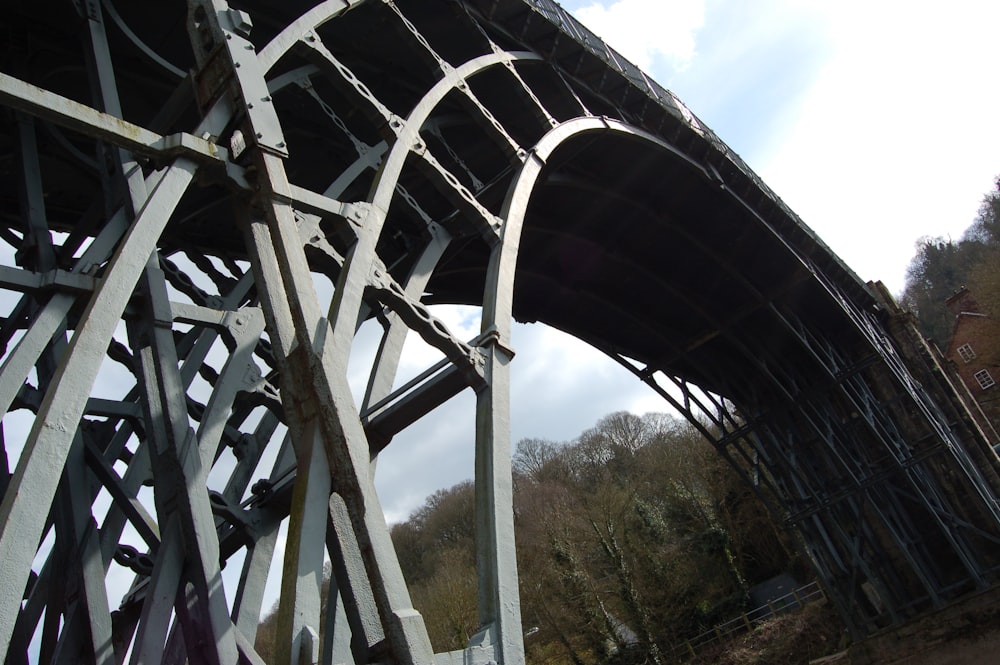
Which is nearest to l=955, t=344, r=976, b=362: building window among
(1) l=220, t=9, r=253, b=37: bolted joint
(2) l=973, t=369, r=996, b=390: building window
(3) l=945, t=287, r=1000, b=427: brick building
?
(3) l=945, t=287, r=1000, b=427: brick building

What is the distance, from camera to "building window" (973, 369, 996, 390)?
3884cm

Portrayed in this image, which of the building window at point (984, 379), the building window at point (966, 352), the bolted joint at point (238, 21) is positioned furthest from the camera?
the building window at point (966, 352)

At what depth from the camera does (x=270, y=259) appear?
3742mm

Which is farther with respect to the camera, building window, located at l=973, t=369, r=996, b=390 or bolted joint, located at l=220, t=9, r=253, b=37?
building window, located at l=973, t=369, r=996, b=390

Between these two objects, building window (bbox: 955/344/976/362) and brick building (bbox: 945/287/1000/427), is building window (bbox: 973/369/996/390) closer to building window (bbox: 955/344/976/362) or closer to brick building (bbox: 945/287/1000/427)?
brick building (bbox: 945/287/1000/427)

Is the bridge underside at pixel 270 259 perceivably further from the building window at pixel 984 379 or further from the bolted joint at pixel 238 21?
the building window at pixel 984 379

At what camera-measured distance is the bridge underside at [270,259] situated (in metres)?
3.27

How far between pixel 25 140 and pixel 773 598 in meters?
28.0

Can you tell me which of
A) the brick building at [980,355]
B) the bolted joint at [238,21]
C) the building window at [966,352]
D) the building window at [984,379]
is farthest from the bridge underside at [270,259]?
the building window at [966,352]

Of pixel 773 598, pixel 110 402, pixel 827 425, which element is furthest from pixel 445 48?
pixel 773 598

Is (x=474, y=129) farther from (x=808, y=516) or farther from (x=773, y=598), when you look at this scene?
(x=773, y=598)

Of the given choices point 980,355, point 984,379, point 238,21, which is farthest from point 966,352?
point 238,21

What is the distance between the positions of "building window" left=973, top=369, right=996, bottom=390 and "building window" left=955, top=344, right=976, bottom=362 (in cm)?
114

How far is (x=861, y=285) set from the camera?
1736cm
